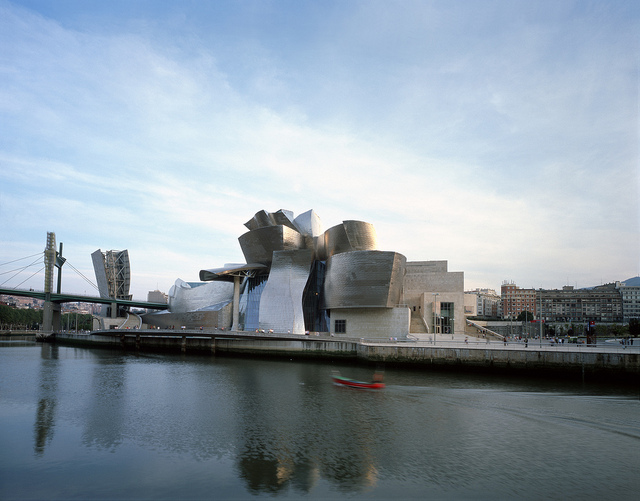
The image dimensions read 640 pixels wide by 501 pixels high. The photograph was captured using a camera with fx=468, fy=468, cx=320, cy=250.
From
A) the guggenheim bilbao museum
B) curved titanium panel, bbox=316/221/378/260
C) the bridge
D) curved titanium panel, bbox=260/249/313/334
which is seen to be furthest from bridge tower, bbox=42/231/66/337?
curved titanium panel, bbox=316/221/378/260

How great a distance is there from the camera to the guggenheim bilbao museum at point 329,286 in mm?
42000

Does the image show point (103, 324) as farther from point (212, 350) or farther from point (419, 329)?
point (419, 329)

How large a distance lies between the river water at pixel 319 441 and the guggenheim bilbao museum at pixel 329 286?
1790 centimetres

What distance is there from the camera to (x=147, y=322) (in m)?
68.1

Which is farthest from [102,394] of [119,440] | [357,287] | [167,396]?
[357,287]

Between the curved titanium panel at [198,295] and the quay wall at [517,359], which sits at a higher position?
the curved titanium panel at [198,295]

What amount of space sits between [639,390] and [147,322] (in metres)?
60.7

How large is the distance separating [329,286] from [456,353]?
16.7 m

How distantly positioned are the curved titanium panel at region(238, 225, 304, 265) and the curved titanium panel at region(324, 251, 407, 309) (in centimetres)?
557

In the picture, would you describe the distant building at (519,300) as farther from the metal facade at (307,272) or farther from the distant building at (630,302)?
the metal facade at (307,272)

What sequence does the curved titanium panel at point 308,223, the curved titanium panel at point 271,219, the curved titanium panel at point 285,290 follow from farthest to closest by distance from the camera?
the curved titanium panel at point 308,223 < the curved titanium panel at point 271,219 < the curved titanium panel at point 285,290

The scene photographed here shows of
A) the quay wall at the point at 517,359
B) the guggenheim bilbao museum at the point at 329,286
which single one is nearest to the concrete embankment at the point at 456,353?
the quay wall at the point at 517,359

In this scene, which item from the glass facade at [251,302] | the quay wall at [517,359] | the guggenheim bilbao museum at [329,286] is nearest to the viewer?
the quay wall at [517,359]

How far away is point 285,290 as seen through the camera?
146 ft
